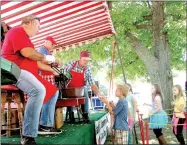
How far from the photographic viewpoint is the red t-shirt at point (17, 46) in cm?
275

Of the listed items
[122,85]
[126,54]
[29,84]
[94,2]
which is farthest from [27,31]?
[126,54]

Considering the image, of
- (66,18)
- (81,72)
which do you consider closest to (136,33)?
(66,18)

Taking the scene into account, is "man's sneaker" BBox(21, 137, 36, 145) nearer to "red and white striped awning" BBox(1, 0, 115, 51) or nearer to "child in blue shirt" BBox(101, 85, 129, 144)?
"child in blue shirt" BBox(101, 85, 129, 144)

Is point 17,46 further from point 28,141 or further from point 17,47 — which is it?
point 28,141

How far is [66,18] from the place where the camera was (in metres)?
6.12

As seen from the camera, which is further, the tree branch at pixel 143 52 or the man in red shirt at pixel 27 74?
the tree branch at pixel 143 52

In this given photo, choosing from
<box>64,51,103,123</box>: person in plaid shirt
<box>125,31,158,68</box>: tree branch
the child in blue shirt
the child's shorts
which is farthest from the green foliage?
the child's shorts

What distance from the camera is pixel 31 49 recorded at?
276cm

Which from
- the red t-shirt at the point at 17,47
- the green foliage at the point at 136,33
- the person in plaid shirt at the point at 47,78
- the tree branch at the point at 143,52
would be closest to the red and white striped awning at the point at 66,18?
the person in plaid shirt at the point at 47,78

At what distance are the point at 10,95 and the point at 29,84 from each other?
2.72 ft

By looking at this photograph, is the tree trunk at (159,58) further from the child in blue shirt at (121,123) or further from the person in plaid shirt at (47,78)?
the person in plaid shirt at (47,78)

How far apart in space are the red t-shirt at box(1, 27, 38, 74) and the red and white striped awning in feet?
6.04

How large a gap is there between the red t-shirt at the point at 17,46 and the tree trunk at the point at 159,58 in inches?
419

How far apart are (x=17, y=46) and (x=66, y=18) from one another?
350 cm
